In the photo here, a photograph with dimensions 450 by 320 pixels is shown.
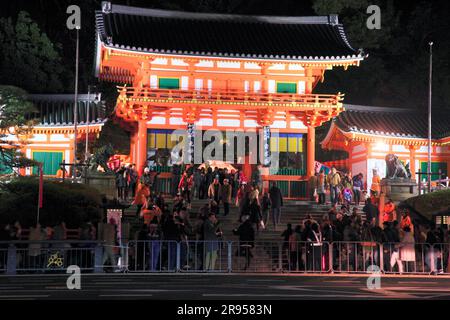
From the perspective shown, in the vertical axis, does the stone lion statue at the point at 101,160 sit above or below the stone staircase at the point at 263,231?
above

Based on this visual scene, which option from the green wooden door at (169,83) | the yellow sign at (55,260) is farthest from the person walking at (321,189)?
the yellow sign at (55,260)

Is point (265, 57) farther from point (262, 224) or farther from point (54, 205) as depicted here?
point (54, 205)

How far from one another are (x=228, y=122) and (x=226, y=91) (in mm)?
1825

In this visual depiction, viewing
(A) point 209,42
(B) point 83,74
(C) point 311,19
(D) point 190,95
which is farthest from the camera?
(B) point 83,74

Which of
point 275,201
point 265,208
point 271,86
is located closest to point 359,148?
point 271,86

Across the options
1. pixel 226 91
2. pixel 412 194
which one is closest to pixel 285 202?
pixel 412 194

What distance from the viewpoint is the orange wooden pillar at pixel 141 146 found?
1527 inches

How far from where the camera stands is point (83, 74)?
5347 cm

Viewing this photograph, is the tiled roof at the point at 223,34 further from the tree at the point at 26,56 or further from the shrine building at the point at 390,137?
the tree at the point at 26,56

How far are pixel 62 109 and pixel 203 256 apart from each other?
2434 cm

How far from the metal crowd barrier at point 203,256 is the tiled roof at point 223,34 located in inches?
699

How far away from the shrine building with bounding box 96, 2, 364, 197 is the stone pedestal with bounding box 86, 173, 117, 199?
657cm

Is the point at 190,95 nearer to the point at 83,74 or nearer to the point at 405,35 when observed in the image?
the point at 83,74

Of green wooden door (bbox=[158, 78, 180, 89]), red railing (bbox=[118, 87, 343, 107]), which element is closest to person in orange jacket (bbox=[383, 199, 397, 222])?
red railing (bbox=[118, 87, 343, 107])
